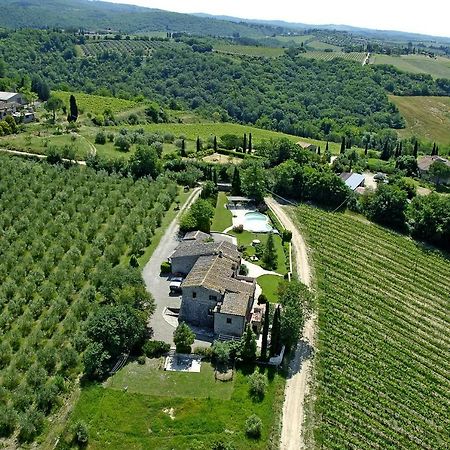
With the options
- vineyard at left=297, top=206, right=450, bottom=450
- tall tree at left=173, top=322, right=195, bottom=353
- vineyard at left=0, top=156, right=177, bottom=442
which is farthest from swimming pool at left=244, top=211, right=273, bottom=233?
tall tree at left=173, top=322, right=195, bottom=353

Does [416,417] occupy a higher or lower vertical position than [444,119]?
higher

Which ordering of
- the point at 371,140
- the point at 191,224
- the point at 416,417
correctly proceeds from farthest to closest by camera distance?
1. the point at 371,140
2. the point at 191,224
3. the point at 416,417

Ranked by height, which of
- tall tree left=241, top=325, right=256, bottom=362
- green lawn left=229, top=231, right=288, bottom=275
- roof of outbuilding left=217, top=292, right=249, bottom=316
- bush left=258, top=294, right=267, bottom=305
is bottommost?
green lawn left=229, top=231, right=288, bottom=275

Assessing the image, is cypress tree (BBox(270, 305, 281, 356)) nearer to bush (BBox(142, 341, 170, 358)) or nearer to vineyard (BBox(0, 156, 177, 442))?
bush (BBox(142, 341, 170, 358))

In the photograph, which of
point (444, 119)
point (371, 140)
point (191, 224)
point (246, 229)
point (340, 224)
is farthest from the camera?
point (444, 119)

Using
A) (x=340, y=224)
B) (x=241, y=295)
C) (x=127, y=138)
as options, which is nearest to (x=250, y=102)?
(x=127, y=138)

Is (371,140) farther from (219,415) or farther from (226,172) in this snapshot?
(219,415)

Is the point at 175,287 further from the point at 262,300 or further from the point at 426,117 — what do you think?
the point at 426,117
